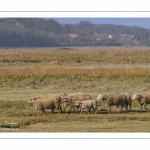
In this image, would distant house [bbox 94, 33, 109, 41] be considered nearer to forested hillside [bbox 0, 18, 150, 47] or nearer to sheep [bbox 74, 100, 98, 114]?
forested hillside [bbox 0, 18, 150, 47]

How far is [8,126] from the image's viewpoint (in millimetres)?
18781

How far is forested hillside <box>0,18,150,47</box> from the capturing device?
277 ft

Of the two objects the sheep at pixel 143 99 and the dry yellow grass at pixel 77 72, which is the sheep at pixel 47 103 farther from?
the dry yellow grass at pixel 77 72

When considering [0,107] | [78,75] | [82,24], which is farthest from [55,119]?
[82,24]

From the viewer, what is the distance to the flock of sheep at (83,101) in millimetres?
21578

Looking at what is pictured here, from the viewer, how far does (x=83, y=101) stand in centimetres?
2172

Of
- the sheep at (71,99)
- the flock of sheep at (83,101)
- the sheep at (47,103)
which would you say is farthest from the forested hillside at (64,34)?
the sheep at (47,103)

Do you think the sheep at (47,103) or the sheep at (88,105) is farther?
the sheep at (47,103)

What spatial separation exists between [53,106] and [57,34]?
6735 cm

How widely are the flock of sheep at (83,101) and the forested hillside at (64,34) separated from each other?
194ft

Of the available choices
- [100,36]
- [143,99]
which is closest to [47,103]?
[143,99]

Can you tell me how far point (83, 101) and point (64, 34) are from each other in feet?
207

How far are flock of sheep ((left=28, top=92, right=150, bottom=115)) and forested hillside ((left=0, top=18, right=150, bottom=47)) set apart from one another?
5908 cm
